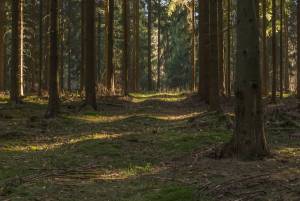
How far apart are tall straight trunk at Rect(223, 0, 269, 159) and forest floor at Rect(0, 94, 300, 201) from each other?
349 millimetres

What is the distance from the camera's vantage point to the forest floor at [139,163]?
310 inches

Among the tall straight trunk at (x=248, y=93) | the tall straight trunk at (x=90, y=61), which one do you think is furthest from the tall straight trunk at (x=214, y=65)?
the tall straight trunk at (x=248, y=93)

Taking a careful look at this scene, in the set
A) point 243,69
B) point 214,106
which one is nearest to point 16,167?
point 243,69

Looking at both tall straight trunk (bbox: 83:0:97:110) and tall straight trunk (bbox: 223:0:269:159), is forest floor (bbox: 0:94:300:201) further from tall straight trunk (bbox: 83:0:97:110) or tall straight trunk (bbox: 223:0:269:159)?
tall straight trunk (bbox: 83:0:97:110)

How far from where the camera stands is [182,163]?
421 inches

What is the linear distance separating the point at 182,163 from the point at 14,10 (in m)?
15.1

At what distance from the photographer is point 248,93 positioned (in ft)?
33.3

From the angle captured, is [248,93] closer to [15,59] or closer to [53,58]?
[53,58]

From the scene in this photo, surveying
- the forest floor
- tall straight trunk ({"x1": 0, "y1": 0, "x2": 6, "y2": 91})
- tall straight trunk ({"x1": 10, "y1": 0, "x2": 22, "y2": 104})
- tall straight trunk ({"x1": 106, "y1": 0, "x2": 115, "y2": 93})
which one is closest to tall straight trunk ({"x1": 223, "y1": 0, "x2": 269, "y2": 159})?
the forest floor

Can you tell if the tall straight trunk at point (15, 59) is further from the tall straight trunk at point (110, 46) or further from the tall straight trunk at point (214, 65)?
the tall straight trunk at point (214, 65)

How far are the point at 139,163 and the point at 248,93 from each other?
2.69m

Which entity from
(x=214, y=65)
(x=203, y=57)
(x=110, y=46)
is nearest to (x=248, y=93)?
(x=214, y=65)

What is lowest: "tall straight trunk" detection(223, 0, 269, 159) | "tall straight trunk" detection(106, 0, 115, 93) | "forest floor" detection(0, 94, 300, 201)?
"forest floor" detection(0, 94, 300, 201)

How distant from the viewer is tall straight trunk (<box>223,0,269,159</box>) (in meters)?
10.1
